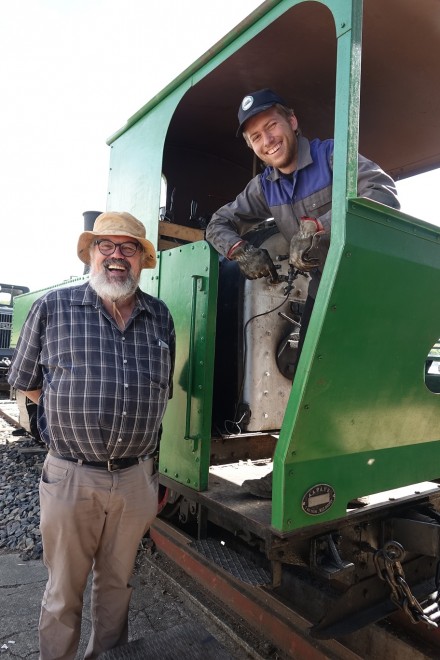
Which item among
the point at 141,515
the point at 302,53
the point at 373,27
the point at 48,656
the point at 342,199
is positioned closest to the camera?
the point at 342,199

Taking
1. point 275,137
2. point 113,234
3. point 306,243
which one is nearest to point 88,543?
point 113,234

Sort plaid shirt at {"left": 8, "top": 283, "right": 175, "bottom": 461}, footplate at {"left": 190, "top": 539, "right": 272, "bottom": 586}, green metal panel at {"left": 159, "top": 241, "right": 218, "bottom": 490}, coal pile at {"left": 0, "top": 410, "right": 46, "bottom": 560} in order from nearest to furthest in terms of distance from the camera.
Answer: footplate at {"left": 190, "top": 539, "right": 272, "bottom": 586}
plaid shirt at {"left": 8, "top": 283, "right": 175, "bottom": 461}
green metal panel at {"left": 159, "top": 241, "right": 218, "bottom": 490}
coal pile at {"left": 0, "top": 410, "right": 46, "bottom": 560}

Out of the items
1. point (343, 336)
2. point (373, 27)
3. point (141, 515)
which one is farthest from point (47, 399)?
point (373, 27)

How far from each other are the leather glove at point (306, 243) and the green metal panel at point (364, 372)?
0.88 ft

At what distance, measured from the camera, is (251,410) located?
2.79m

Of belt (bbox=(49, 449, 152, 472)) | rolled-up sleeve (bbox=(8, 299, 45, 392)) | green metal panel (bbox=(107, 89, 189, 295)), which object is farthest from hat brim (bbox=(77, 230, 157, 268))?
belt (bbox=(49, 449, 152, 472))

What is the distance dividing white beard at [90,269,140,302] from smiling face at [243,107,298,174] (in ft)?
3.03

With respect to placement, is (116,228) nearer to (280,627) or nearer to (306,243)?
(306,243)

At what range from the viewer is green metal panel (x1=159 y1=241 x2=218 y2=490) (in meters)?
2.46

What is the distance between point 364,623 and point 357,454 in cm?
73

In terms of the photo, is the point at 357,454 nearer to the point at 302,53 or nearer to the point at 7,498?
the point at 302,53

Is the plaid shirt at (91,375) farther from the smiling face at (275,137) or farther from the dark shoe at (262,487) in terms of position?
the smiling face at (275,137)

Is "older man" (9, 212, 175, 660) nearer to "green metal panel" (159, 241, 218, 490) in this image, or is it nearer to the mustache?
the mustache

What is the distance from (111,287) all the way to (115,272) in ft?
0.35
